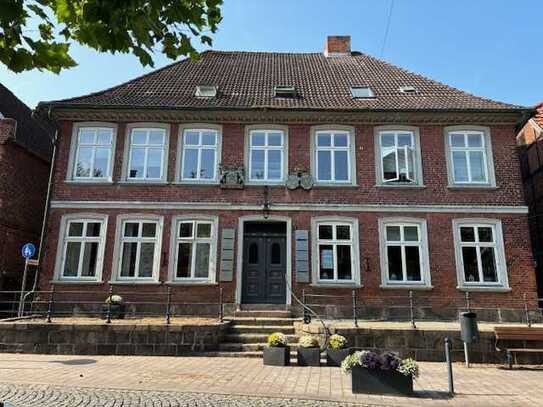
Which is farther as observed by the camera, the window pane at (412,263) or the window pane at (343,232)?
the window pane at (343,232)

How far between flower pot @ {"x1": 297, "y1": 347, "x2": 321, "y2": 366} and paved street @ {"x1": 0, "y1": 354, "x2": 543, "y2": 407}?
0.97 ft

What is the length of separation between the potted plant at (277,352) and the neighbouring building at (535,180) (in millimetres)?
11864

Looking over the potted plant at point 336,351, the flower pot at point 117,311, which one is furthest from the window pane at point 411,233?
the flower pot at point 117,311

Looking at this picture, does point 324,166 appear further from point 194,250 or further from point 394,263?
point 194,250

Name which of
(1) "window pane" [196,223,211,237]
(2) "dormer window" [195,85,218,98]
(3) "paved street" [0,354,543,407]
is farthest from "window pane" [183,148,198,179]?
(3) "paved street" [0,354,543,407]

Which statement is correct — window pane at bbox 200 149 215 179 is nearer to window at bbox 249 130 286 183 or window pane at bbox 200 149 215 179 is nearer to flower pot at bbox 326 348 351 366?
window at bbox 249 130 286 183

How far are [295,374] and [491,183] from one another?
9.57m

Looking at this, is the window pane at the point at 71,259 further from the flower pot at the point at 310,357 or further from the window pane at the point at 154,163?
the flower pot at the point at 310,357

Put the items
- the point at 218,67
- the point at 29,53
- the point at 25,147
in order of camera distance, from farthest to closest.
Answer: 1. the point at 218,67
2. the point at 25,147
3. the point at 29,53

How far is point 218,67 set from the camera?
17.8 metres

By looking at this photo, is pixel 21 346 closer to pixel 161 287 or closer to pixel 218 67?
pixel 161 287

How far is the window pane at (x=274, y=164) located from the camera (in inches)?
544

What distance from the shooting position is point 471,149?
13781mm

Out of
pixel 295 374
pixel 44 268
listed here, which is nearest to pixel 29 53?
pixel 295 374
